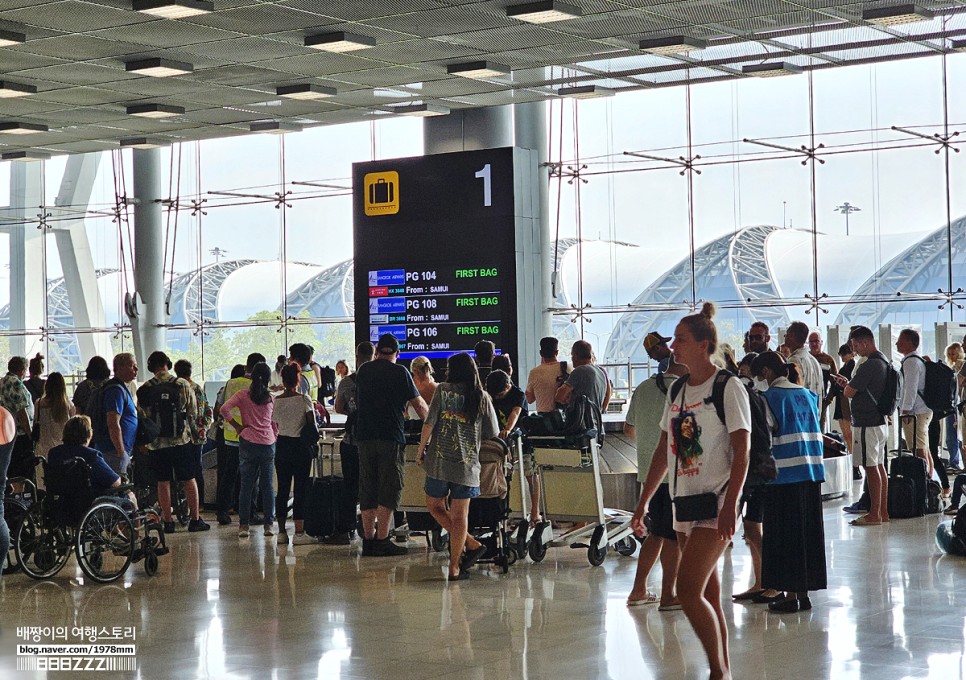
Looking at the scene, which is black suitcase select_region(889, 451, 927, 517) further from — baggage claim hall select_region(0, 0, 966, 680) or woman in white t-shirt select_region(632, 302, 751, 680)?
woman in white t-shirt select_region(632, 302, 751, 680)

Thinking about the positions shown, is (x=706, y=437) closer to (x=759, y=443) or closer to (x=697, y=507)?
(x=697, y=507)

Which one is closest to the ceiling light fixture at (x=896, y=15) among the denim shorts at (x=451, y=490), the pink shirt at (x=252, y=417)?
the denim shorts at (x=451, y=490)

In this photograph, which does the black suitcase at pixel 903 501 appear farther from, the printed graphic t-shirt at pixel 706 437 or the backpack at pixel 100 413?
the printed graphic t-shirt at pixel 706 437

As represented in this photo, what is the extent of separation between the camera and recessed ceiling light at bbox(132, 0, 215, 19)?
8696 millimetres

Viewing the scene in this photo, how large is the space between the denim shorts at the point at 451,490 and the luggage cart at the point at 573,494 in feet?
2.71

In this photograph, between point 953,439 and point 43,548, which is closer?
point 43,548

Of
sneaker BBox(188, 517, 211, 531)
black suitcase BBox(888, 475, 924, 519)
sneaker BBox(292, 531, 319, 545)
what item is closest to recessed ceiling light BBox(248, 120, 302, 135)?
sneaker BBox(188, 517, 211, 531)

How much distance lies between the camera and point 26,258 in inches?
973

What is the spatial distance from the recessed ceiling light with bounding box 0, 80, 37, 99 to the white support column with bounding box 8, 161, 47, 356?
1277cm

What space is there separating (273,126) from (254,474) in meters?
4.97

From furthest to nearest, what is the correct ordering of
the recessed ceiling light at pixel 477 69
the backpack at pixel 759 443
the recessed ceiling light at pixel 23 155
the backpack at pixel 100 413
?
the recessed ceiling light at pixel 23 155 → the recessed ceiling light at pixel 477 69 → the backpack at pixel 100 413 → the backpack at pixel 759 443

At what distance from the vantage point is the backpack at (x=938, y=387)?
11.5 meters

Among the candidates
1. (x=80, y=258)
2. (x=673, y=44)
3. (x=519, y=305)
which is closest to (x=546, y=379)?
(x=519, y=305)

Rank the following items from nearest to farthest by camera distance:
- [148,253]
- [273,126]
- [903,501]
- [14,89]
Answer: [903,501]
[14,89]
[273,126]
[148,253]
